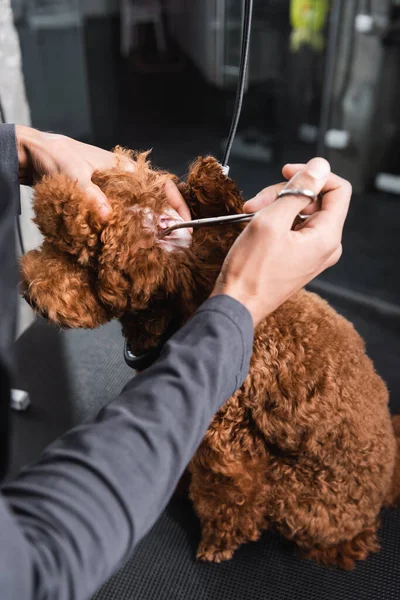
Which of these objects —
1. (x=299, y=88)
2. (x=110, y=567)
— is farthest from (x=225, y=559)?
(x=299, y=88)

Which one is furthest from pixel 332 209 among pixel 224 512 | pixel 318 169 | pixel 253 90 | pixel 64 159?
pixel 253 90

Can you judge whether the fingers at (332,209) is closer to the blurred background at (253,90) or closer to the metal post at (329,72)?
the blurred background at (253,90)

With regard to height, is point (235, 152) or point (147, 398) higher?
point (147, 398)

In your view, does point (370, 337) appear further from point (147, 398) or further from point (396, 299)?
point (147, 398)

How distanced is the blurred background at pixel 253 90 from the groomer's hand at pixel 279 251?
93cm

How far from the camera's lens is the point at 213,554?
31.9 inches

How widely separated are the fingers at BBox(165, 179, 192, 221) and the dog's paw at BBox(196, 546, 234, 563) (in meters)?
0.52

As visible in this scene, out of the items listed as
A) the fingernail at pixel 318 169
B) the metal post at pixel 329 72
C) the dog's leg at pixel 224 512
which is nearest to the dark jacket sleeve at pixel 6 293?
the fingernail at pixel 318 169

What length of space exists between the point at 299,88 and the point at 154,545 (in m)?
1.84

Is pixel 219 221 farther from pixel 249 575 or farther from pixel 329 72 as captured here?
pixel 329 72

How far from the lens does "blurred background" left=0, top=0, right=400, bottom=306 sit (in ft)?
5.99

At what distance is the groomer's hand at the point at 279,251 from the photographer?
1.57 feet

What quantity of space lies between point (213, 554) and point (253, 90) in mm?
1910

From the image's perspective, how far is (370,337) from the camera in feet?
4.42
